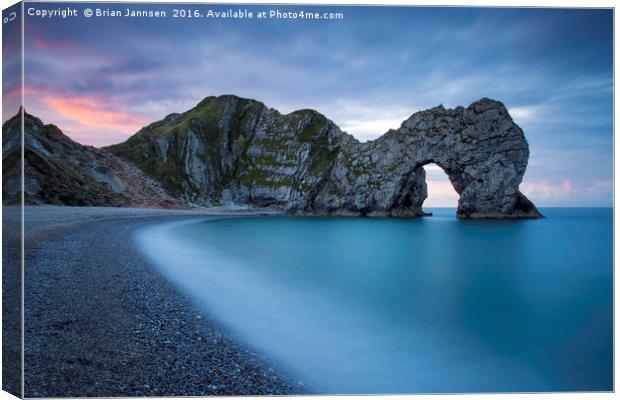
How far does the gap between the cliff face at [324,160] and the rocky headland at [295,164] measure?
147 mm

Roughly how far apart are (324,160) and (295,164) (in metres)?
5.22

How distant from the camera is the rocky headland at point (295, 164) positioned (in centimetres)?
3728

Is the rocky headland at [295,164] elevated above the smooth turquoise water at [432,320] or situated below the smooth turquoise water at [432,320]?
above

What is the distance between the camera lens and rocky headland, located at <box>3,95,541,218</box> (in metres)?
37.3

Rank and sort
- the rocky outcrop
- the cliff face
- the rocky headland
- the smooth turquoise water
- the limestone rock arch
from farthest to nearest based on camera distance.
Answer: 1. the cliff face
2. the limestone rock arch
3. the rocky headland
4. the smooth turquoise water
5. the rocky outcrop

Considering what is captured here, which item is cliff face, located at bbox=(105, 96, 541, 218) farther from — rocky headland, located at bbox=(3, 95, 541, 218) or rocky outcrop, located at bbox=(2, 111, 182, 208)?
rocky outcrop, located at bbox=(2, 111, 182, 208)

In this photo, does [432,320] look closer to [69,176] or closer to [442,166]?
[69,176]

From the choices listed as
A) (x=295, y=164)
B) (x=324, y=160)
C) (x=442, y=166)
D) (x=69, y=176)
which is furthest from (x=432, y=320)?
(x=295, y=164)

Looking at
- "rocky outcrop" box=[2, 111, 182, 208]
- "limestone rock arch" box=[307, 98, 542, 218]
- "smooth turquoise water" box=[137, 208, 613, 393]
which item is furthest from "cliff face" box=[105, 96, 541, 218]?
"smooth turquoise water" box=[137, 208, 613, 393]

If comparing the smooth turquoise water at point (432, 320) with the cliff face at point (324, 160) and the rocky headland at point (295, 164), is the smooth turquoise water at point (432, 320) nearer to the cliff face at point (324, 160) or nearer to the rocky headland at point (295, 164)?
the rocky headland at point (295, 164)

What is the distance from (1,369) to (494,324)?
731 cm

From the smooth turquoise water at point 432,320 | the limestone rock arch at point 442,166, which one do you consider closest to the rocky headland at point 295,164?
the limestone rock arch at point 442,166

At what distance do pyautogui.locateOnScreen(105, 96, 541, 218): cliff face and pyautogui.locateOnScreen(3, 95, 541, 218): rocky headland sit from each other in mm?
147

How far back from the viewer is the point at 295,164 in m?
58.2
